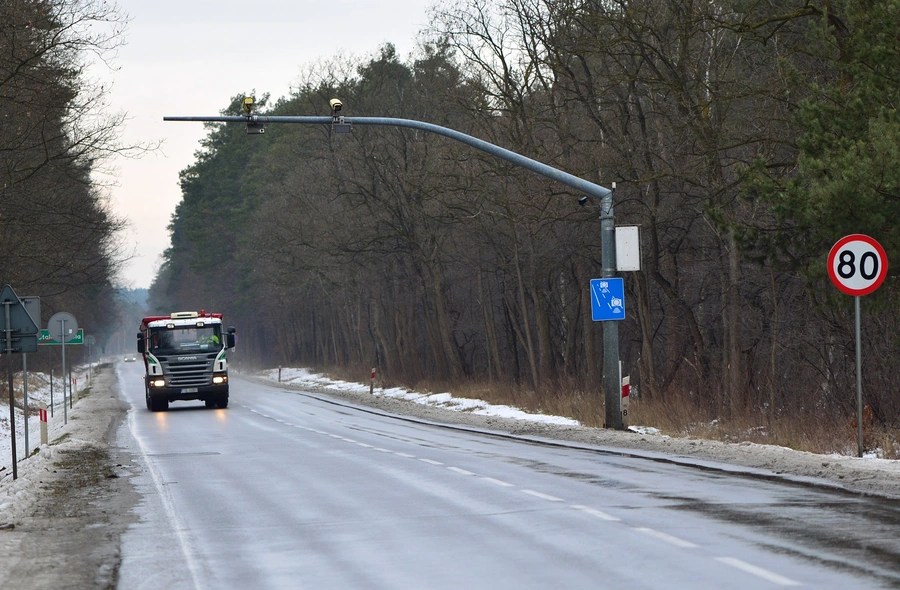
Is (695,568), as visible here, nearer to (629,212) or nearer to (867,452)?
(867,452)

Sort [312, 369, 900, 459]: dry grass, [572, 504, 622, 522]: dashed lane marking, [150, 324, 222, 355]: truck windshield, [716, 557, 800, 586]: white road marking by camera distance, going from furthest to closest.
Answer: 1. [150, 324, 222, 355]: truck windshield
2. [312, 369, 900, 459]: dry grass
3. [572, 504, 622, 522]: dashed lane marking
4. [716, 557, 800, 586]: white road marking

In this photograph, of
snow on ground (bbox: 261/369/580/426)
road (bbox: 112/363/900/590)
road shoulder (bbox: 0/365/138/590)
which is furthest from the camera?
snow on ground (bbox: 261/369/580/426)

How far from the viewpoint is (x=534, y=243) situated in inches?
1661

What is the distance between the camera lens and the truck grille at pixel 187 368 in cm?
4069

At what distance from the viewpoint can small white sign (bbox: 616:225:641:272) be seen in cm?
2403

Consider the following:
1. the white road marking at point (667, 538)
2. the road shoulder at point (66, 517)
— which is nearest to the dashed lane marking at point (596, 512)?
the white road marking at point (667, 538)

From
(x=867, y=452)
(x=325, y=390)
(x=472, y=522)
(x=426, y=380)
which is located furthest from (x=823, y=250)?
(x=325, y=390)

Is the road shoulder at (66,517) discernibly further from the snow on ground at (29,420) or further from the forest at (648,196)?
the forest at (648,196)

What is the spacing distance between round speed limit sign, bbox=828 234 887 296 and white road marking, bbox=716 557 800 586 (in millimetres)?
8711

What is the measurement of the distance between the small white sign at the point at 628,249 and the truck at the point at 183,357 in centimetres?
1919

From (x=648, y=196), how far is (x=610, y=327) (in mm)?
9627

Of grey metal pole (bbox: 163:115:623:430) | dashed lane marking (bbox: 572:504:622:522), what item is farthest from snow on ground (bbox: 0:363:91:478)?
dashed lane marking (bbox: 572:504:622:522)

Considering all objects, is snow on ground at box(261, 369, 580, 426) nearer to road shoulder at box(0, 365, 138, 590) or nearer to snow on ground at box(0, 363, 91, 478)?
road shoulder at box(0, 365, 138, 590)

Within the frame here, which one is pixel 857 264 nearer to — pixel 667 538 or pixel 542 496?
pixel 542 496
